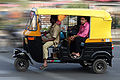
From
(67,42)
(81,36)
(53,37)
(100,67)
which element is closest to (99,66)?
(100,67)

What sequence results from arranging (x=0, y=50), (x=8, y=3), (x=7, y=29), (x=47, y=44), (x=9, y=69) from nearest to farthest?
(x=47, y=44)
(x=9, y=69)
(x=0, y=50)
(x=7, y=29)
(x=8, y=3)

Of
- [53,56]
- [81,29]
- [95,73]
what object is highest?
[81,29]

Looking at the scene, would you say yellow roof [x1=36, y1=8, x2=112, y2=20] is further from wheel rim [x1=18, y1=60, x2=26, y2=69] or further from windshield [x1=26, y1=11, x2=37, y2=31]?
wheel rim [x1=18, y1=60, x2=26, y2=69]

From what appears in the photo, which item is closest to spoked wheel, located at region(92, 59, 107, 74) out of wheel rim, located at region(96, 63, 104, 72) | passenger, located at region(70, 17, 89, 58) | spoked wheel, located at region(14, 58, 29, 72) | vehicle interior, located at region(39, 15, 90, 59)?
wheel rim, located at region(96, 63, 104, 72)

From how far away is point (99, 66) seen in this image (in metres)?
8.23

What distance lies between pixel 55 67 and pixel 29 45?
1.38 metres

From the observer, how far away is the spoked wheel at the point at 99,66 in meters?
8.21

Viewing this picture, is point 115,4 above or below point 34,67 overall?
above

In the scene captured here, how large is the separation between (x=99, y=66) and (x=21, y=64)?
2126mm

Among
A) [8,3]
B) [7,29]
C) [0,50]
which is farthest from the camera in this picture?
[8,3]

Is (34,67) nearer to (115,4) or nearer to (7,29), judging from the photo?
(7,29)

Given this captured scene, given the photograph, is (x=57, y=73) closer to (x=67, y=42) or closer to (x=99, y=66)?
(x=67, y=42)

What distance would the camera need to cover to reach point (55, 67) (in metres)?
8.94

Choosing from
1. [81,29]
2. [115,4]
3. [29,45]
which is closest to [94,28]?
[81,29]
